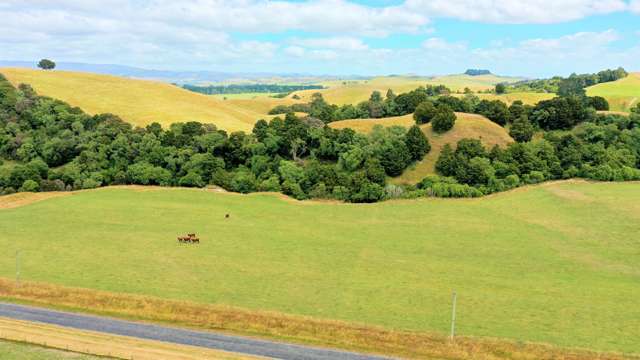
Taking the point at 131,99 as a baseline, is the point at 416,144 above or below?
below

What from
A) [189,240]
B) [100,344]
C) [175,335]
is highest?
[100,344]

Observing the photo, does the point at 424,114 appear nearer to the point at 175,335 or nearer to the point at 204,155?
the point at 204,155

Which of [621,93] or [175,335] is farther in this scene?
[621,93]

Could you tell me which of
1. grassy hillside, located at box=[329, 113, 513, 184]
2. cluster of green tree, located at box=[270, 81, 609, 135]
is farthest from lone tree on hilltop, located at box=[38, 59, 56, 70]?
grassy hillside, located at box=[329, 113, 513, 184]

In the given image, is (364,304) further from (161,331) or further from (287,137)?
(287,137)

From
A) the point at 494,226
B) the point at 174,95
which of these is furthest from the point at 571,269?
the point at 174,95

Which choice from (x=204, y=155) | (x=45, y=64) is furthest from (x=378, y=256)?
(x=45, y=64)

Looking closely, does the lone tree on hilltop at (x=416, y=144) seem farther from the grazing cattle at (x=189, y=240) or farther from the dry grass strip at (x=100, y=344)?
the dry grass strip at (x=100, y=344)

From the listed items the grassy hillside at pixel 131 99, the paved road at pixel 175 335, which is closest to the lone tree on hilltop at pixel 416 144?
the grassy hillside at pixel 131 99
